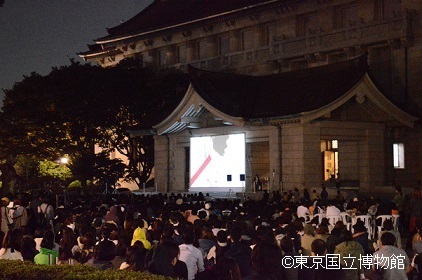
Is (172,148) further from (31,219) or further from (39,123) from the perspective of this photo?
(31,219)

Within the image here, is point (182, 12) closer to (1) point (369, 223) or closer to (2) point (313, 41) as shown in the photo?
→ (2) point (313, 41)

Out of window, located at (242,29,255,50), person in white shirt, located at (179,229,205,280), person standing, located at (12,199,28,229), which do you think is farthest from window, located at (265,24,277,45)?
person in white shirt, located at (179,229,205,280)

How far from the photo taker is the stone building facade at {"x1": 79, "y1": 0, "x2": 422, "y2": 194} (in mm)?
34781

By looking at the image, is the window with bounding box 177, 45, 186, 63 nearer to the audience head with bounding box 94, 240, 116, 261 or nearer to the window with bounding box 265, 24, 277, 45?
the window with bounding box 265, 24, 277, 45

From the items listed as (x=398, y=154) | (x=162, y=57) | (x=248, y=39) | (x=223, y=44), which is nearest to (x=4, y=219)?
(x=398, y=154)

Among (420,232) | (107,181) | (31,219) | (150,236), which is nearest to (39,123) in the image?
(107,181)

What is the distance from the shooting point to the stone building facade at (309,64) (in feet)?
114

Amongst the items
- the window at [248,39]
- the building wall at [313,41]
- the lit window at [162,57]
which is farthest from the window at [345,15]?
the lit window at [162,57]

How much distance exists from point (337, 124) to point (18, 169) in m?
34.2

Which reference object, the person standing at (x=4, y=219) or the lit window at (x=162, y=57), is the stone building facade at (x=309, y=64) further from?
the person standing at (x=4, y=219)

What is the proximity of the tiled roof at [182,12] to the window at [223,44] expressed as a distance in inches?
84.6

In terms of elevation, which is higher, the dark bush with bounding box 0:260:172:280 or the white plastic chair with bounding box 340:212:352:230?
the white plastic chair with bounding box 340:212:352:230

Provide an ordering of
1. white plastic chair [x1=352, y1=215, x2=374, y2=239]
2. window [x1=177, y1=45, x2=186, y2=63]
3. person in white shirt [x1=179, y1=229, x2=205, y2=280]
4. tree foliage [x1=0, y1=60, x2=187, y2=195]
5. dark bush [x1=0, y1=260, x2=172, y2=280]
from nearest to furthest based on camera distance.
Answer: dark bush [x1=0, y1=260, x2=172, y2=280] < person in white shirt [x1=179, y1=229, x2=205, y2=280] < white plastic chair [x1=352, y1=215, x2=374, y2=239] < tree foliage [x1=0, y1=60, x2=187, y2=195] < window [x1=177, y1=45, x2=186, y2=63]

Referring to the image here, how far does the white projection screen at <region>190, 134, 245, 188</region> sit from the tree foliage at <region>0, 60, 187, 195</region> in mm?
8822
